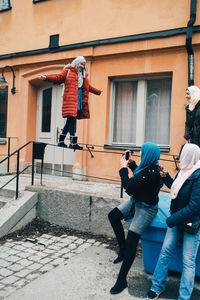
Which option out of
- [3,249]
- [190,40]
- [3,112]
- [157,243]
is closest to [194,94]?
[190,40]

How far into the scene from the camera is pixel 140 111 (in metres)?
7.79

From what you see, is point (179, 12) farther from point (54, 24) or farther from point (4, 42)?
point (4, 42)

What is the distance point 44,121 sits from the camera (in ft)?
31.0

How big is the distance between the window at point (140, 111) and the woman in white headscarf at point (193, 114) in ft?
4.71

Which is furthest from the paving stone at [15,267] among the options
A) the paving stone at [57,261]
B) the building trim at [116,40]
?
the building trim at [116,40]

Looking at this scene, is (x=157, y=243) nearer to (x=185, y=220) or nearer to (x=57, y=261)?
(x=185, y=220)

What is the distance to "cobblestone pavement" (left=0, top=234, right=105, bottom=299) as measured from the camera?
393 cm

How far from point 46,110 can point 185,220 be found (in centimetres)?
691

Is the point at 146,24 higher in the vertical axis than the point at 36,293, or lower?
higher

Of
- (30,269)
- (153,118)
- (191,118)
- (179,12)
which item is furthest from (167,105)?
(30,269)

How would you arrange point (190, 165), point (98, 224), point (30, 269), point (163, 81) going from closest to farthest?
point (190, 165) < point (30, 269) < point (98, 224) < point (163, 81)

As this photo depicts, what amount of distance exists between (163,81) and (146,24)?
1390mm

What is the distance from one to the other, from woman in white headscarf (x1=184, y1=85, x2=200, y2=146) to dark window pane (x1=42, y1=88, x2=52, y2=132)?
4.60 metres

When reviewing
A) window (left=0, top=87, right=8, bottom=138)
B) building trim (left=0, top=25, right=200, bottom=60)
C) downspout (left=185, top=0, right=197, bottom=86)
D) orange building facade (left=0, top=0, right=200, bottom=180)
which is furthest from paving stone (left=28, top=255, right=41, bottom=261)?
window (left=0, top=87, right=8, bottom=138)
